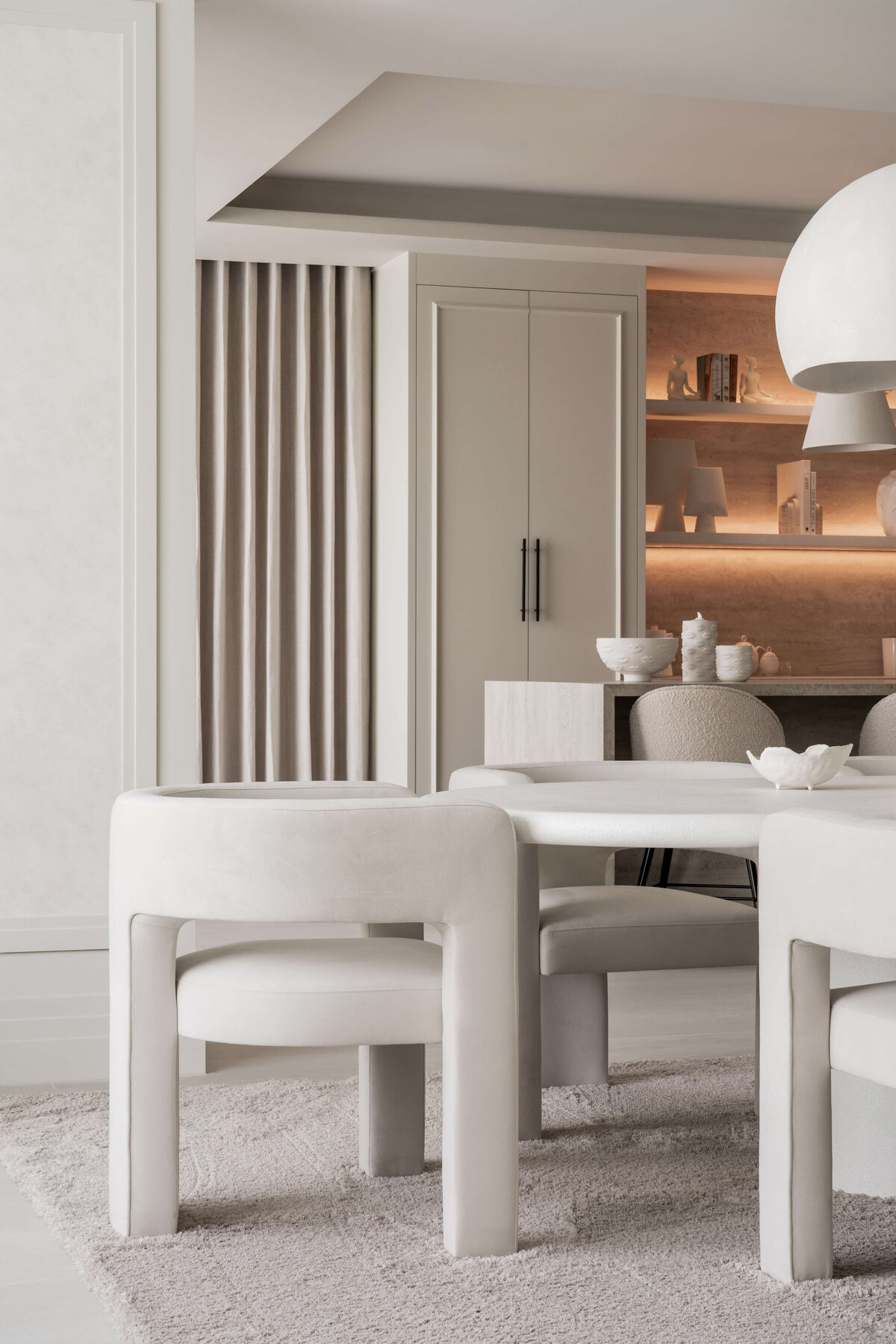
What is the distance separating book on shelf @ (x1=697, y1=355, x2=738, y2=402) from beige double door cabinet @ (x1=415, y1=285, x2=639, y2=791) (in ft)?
1.48

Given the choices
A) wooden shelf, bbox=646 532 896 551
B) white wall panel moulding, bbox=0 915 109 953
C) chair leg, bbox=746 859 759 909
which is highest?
wooden shelf, bbox=646 532 896 551

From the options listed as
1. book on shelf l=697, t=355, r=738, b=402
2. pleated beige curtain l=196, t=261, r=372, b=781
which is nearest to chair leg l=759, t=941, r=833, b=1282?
pleated beige curtain l=196, t=261, r=372, b=781

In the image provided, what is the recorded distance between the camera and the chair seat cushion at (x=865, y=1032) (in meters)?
1.65

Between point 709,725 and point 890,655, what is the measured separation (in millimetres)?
2968

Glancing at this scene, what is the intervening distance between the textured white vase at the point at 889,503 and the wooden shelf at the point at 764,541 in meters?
0.05

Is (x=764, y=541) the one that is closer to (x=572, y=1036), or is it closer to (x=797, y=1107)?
(x=572, y=1036)

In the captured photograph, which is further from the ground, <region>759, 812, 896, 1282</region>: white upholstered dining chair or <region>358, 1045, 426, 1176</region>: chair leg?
<region>759, 812, 896, 1282</region>: white upholstered dining chair

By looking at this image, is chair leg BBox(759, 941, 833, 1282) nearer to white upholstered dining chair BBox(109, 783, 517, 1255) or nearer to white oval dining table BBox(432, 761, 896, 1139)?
white oval dining table BBox(432, 761, 896, 1139)

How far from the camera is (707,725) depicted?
153 inches

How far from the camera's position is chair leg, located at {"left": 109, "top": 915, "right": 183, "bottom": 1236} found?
6.59ft

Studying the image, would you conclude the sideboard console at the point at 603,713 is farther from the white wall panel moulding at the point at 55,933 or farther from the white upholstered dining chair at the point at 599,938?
the white wall panel moulding at the point at 55,933

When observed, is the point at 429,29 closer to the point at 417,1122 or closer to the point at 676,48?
the point at 676,48

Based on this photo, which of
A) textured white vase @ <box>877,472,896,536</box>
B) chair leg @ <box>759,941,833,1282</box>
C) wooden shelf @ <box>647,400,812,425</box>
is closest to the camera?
chair leg @ <box>759,941,833,1282</box>

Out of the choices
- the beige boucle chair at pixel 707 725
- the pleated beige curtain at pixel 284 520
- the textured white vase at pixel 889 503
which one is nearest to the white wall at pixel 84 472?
the beige boucle chair at pixel 707 725
